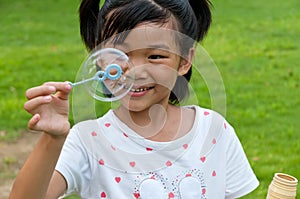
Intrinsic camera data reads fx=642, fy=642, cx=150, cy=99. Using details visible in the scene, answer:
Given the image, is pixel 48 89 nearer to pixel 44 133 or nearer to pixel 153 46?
pixel 44 133

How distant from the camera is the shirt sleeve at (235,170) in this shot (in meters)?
2.00

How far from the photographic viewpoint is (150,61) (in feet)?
5.52

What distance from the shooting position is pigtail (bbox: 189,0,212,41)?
6.61 feet

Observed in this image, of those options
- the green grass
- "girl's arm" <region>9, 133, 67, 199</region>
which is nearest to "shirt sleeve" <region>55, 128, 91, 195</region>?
"girl's arm" <region>9, 133, 67, 199</region>

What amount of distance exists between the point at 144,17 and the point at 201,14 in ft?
1.10

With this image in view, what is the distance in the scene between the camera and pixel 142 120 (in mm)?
1854

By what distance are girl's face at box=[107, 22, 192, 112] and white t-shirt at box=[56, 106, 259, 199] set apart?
0.39ft

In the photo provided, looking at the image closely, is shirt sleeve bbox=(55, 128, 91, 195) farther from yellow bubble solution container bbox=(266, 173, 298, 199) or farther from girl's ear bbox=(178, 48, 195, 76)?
yellow bubble solution container bbox=(266, 173, 298, 199)

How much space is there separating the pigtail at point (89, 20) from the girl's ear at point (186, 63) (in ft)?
0.89

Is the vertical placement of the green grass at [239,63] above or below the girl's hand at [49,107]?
below

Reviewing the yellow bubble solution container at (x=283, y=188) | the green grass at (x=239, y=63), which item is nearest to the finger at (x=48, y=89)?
the yellow bubble solution container at (x=283, y=188)

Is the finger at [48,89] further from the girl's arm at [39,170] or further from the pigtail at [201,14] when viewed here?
the pigtail at [201,14]

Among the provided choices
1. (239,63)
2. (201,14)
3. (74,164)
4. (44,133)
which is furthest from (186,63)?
(239,63)

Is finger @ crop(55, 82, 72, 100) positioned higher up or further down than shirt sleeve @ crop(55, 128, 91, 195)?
higher up
